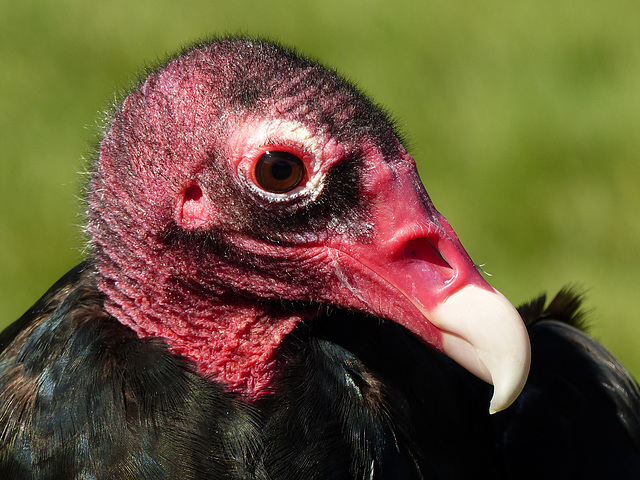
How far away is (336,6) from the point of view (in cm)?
773

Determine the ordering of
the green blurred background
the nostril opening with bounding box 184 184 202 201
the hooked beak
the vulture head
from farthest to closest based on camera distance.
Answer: the green blurred background < the nostril opening with bounding box 184 184 202 201 < the vulture head < the hooked beak

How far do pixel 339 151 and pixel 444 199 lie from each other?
162 inches

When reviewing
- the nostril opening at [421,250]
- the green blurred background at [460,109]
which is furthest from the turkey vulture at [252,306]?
the green blurred background at [460,109]

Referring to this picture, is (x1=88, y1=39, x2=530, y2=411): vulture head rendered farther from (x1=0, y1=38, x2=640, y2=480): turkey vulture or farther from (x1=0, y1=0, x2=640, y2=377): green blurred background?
(x1=0, y1=0, x2=640, y2=377): green blurred background

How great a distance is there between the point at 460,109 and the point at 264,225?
4.76 metres

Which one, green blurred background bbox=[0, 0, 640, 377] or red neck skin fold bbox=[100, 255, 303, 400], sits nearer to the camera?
red neck skin fold bbox=[100, 255, 303, 400]

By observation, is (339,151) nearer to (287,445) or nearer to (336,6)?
(287,445)

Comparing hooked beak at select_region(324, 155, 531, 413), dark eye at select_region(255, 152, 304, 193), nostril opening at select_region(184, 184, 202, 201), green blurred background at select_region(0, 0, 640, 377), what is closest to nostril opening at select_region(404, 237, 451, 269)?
hooked beak at select_region(324, 155, 531, 413)

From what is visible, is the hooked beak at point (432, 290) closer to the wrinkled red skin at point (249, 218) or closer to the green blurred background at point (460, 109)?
the wrinkled red skin at point (249, 218)

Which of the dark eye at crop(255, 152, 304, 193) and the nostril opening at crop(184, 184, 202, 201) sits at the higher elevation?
the dark eye at crop(255, 152, 304, 193)

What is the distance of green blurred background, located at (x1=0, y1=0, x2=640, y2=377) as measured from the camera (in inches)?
237

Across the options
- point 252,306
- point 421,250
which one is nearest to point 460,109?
point 252,306

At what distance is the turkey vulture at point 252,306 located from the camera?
2248 millimetres

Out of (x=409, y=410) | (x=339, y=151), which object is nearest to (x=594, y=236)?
(x=409, y=410)
